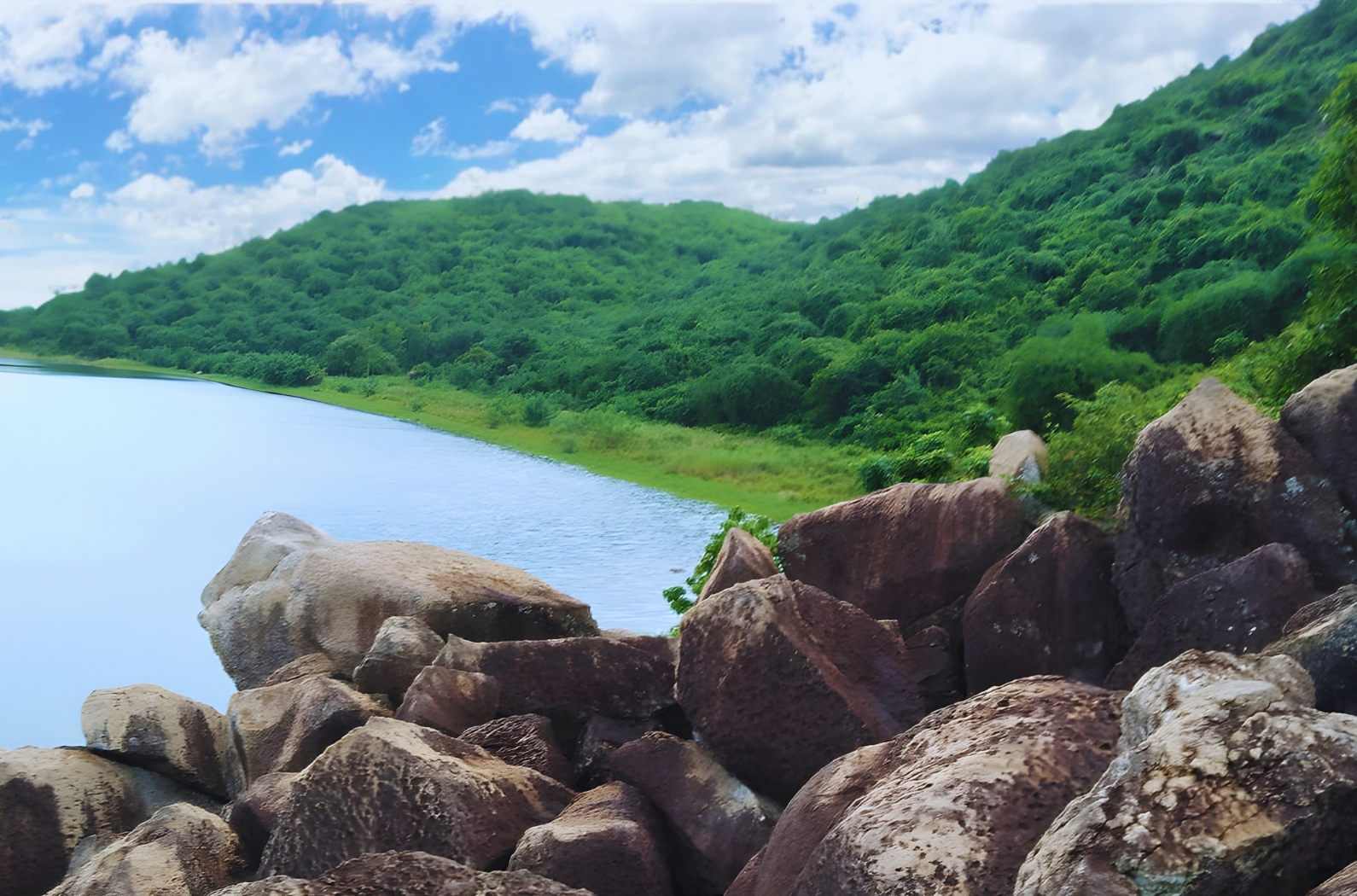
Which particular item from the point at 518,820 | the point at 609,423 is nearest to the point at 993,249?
the point at 609,423

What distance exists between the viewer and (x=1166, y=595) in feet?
21.7

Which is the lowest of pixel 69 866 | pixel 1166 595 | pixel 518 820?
pixel 69 866

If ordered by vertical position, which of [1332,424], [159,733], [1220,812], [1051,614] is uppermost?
[1332,424]

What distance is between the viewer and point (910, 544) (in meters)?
8.57

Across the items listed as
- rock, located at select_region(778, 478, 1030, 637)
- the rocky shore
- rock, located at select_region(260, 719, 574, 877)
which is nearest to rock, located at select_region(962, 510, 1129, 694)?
the rocky shore

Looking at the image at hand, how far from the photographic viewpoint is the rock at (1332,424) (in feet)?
22.6

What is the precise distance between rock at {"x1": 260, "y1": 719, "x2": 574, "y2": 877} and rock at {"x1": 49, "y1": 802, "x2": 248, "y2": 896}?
80 centimetres

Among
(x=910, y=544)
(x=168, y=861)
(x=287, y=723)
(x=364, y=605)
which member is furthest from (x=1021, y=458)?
(x=168, y=861)

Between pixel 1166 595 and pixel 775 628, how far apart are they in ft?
8.20

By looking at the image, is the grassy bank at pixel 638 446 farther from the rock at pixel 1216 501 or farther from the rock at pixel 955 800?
the rock at pixel 955 800

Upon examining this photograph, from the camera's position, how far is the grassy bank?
67.1ft

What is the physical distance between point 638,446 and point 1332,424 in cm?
2026

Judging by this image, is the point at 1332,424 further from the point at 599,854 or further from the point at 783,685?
the point at 599,854

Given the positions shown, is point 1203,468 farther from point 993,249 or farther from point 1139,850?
point 993,249
